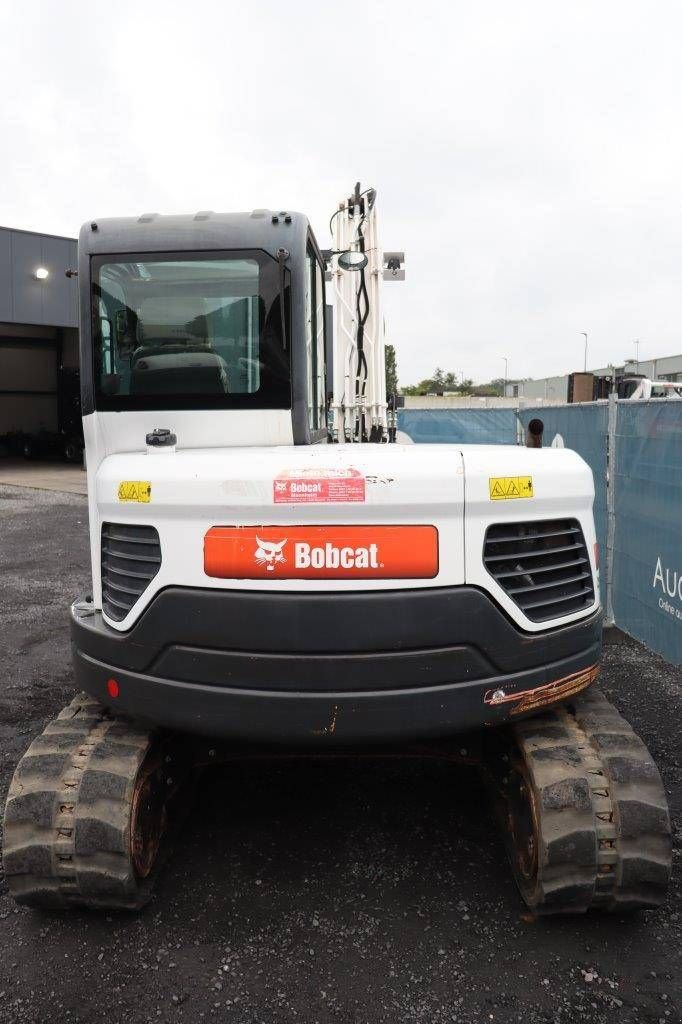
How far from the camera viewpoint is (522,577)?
2807 mm

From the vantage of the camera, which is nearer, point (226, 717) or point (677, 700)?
point (226, 717)

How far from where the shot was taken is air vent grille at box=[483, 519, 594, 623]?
108 inches

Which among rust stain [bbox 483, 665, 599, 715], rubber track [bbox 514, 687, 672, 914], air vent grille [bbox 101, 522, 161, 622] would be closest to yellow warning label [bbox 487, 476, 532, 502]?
rust stain [bbox 483, 665, 599, 715]

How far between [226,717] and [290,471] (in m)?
0.89

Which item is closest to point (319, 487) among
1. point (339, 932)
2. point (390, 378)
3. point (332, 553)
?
point (332, 553)

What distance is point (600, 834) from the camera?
8.95ft

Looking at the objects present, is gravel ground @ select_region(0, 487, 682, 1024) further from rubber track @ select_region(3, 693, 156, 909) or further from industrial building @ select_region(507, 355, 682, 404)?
industrial building @ select_region(507, 355, 682, 404)

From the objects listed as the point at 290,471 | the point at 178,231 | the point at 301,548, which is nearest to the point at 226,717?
the point at 301,548

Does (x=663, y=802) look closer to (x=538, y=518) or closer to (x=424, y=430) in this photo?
(x=538, y=518)

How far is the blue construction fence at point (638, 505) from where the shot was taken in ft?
17.8

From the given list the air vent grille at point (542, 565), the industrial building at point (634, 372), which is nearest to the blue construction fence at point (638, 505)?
the air vent grille at point (542, 565)

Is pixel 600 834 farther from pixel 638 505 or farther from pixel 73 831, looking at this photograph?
pixel 638 505

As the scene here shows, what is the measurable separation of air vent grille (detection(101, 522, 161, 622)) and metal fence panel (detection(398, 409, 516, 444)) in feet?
29.2

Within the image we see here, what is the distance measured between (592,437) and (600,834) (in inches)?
181
